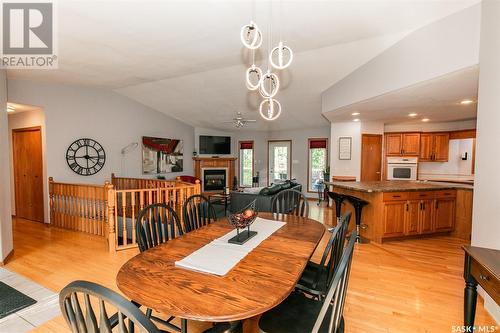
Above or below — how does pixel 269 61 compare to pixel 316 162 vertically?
above

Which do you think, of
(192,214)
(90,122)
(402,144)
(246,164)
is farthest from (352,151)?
(90,122)

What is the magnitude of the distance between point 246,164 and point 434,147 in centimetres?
601

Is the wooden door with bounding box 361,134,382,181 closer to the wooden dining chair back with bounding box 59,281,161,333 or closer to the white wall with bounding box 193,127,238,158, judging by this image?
the white wall with bounding box 193,127,238,158

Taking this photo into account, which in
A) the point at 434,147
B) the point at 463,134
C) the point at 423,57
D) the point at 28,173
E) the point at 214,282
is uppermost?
the point at 423,57

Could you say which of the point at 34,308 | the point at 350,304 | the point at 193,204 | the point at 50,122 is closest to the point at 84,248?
the point at 34,308

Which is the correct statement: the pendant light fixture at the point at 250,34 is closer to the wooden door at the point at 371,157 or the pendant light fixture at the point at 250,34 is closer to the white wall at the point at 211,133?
the wooden door at the point at 371,157

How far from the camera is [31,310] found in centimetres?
230

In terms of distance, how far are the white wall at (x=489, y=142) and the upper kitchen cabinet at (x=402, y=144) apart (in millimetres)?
4401

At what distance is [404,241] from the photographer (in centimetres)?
421

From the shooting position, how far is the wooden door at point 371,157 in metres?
6.40

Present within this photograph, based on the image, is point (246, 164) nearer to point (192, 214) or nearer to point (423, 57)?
point (423, 57)

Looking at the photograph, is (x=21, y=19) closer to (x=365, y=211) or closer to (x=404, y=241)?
(x=365, y=211)

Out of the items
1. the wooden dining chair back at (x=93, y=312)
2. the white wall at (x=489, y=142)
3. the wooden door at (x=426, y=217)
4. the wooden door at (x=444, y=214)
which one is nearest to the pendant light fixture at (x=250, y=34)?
the wooden dining chair back at (x=93, y=312)

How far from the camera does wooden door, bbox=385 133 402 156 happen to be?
661cm
